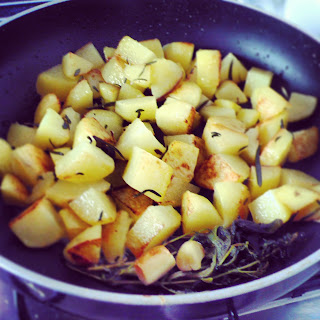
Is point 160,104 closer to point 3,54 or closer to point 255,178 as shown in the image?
point 255,178

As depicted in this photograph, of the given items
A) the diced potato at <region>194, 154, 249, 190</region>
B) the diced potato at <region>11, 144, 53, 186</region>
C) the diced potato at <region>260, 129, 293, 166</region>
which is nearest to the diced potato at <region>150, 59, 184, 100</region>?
the diced potato at <region>194, 154, 249, 190</region>

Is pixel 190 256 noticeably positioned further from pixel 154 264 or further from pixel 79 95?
pixel 79 95

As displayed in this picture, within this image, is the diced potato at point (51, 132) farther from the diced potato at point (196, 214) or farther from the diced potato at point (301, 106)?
the diced potato at point (301, 106)

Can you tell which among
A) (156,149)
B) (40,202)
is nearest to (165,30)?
(156,149)

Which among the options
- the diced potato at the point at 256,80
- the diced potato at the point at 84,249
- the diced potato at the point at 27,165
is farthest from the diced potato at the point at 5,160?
the diced potato at the point at 256,80

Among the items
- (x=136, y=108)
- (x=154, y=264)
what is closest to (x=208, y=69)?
(x=136, y=108)

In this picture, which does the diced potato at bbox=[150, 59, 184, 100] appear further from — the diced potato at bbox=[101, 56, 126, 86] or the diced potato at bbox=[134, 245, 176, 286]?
the diced potato at bbox=[134, 245, 176, 286]
